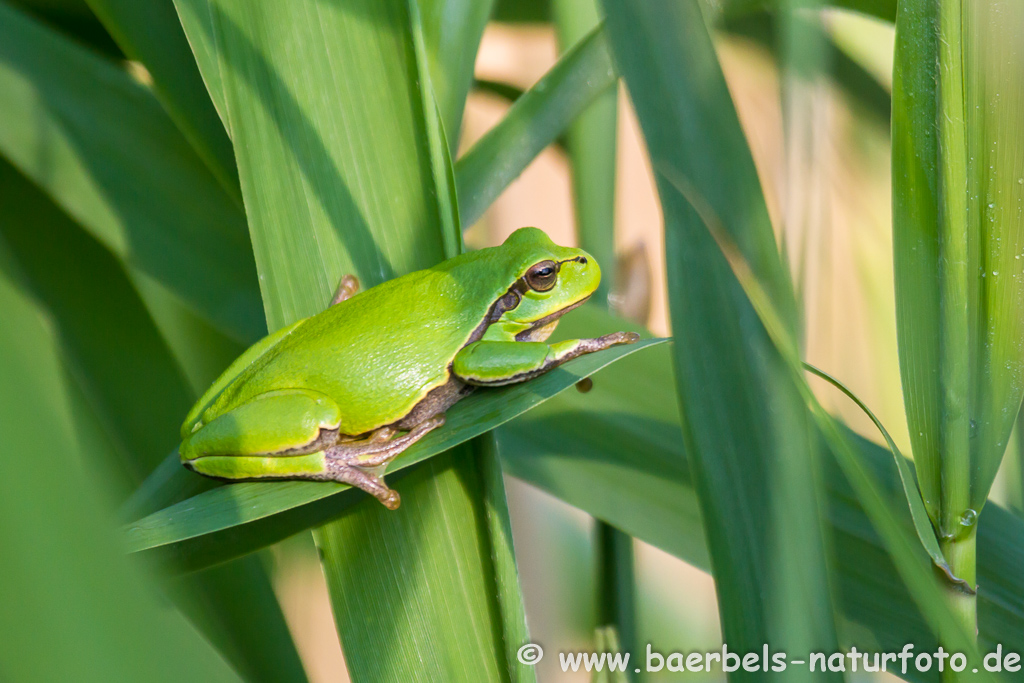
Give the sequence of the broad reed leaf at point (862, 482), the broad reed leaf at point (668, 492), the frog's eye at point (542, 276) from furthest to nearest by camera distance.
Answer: the frog's eye at point (542, 276), the broad reed leaf at point (668, 492), the broad reed leaf at point (862, 482)

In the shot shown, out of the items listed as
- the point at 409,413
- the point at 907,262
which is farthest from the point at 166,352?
the point at 907,262

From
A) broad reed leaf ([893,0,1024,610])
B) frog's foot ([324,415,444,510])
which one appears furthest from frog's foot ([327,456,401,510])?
broad reed leaf ([893,0,1024,610])

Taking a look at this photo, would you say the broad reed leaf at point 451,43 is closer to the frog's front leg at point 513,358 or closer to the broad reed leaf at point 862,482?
the frog's front leg at point 513,358

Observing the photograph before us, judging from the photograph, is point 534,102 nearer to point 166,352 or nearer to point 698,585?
point 166,352

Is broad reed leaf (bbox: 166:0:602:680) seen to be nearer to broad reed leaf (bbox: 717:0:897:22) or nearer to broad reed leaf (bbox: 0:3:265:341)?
broad reed leaf (bbox: 0:3:265:341)

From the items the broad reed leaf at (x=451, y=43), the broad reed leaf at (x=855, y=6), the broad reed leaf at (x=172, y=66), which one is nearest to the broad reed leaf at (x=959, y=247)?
the broad reed leaf at (x=855, y=6)
